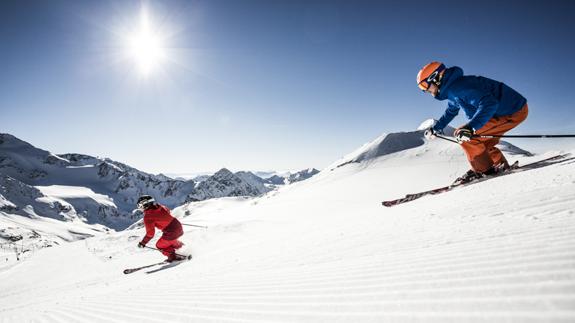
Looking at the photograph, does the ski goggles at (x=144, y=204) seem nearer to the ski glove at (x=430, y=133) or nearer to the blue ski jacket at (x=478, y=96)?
the ski glove at (x=430, y=133)

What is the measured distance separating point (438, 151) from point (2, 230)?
137408 mm

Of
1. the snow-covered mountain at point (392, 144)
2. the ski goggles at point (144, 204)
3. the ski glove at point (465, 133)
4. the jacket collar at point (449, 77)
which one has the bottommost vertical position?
the ski glove at point (465, 133)

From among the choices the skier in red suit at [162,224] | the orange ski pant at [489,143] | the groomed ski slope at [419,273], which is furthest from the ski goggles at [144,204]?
the orange ski pant at [489,143]

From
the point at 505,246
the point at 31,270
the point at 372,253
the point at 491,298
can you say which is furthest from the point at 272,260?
the point at 31,270

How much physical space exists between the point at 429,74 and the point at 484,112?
1.51 m

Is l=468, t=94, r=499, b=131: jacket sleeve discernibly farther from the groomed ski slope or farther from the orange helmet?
the groomed ski slope

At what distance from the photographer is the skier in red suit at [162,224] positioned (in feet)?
27.6

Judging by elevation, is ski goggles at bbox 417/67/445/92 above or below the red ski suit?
above

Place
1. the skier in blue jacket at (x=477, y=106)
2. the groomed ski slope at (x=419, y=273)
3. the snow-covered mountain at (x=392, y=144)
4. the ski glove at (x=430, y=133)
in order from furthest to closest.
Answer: the snow-covered mountain at (x=392, y=144) → the ski glove at (x=430, y=133) → the skier in blue jacket at (x=477, y=106) → the groomed ski slope at (x=419, y=273)

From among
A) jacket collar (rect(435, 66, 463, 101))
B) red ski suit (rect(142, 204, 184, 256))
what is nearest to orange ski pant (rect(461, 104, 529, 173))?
jacket collar (rect(435, 66, 463, 101))

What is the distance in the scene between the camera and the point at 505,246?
2455 mm

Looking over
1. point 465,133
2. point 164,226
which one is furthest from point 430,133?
point 164,226

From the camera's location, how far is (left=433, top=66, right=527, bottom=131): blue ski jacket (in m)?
6.16

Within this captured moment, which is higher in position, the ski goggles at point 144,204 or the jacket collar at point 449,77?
the jacket collar at point 449,77
